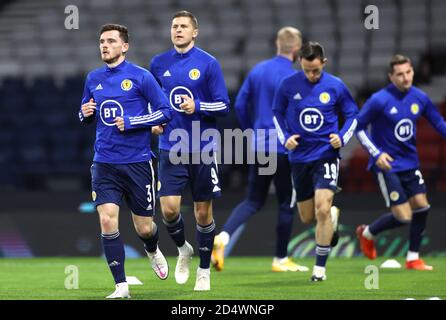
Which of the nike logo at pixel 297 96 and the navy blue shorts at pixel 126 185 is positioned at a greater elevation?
the nike logo at pixel 297 96

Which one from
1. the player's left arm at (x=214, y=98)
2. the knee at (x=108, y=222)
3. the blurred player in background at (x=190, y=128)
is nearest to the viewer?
the knee at (x=108, y=222)

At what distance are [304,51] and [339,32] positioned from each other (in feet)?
22.9

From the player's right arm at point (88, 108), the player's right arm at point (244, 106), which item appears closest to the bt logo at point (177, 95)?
the player's right arm at point (88, 108)

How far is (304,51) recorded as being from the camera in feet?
28.1

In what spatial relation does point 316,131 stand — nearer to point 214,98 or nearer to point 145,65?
point 214,98

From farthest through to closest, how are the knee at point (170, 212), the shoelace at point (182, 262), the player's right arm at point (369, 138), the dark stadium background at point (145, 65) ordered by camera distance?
the dark stadium background at point (145, 65)
the player's right arm at point (369, 138)
the shoelace at point (182, 262)
the knee at point (170, 212)

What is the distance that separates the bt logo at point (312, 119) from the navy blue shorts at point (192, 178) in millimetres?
1139

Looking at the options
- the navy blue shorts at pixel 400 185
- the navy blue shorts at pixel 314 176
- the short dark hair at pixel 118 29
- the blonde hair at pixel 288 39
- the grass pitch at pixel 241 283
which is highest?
the short dark hair at pixel 118 29

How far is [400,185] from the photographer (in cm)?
991

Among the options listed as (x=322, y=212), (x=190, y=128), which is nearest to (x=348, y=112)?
(x=322, y=212)

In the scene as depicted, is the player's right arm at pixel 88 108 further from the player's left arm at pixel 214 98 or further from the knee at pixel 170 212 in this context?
the knee at pixel 170 212

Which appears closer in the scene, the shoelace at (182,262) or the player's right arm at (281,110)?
the shoelace at (182,262)

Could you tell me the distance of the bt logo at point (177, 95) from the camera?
7805 mm

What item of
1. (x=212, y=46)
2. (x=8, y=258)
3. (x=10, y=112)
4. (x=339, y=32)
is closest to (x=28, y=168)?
(x=10, y=112)
